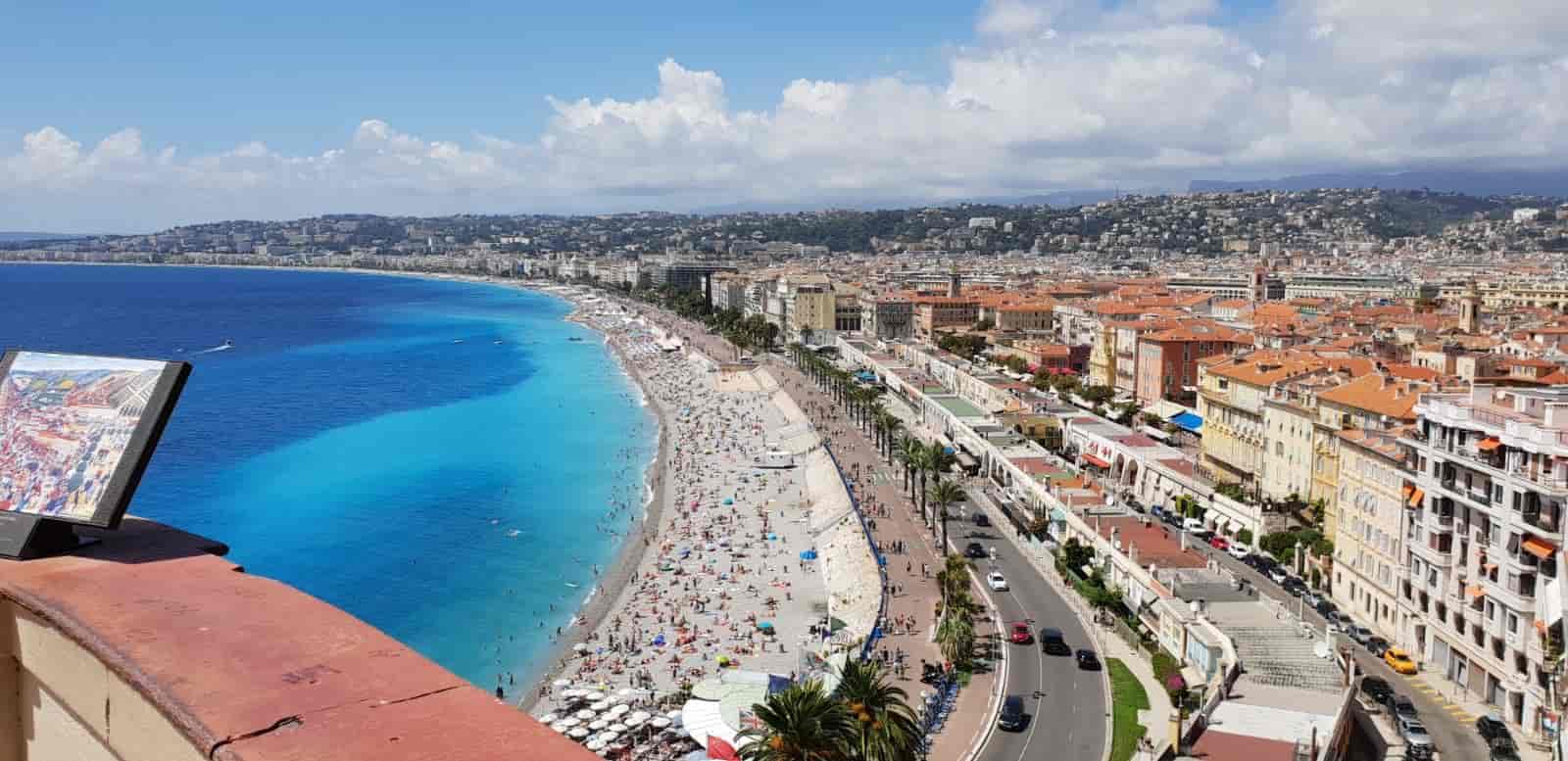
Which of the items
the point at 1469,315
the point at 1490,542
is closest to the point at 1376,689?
the point at 1490,542

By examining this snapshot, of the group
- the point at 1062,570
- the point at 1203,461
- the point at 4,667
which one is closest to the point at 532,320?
the point at 1203,461

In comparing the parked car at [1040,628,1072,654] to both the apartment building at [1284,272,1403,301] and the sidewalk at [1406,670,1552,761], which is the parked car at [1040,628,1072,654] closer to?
the sidewalk at [1406,670,1552,761]

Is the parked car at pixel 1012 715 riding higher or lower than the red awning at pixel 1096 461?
higher

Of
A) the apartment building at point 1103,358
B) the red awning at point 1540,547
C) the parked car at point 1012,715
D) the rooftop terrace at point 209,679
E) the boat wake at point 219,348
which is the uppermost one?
the rooftop terrace at point 209,679

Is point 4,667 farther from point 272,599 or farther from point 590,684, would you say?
point 590,684

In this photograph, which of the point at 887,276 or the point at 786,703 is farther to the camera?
the point at 887,276

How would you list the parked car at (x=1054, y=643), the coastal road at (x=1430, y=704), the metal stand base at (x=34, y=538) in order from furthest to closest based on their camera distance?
the parked car at (x=1054, y=643)
the coastal road at (x=1430, y=704)
the metal stand base at (x=34, y=538)

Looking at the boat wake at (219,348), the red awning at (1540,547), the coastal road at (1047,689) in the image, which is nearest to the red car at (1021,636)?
the coastal road at (1047,689)

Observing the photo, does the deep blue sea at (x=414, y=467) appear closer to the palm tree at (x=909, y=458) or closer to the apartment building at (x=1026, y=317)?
the palm tree at (x=909, y=458)
